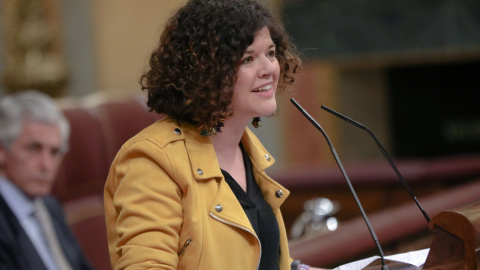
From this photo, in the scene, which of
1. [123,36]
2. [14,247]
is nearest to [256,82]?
[14,247]

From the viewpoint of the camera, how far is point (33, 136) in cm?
299

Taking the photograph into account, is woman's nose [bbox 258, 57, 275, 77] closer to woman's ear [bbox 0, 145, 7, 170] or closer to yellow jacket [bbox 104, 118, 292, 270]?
yellow jacket [bbox 104, 118, 292, 270]

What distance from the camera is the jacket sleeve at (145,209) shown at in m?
1.19

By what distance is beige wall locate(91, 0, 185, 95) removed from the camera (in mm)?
6254

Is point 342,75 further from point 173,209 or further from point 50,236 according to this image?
point 173,209

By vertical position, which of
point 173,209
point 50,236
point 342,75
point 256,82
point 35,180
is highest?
point 256,82

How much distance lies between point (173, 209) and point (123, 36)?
5215 millimetres

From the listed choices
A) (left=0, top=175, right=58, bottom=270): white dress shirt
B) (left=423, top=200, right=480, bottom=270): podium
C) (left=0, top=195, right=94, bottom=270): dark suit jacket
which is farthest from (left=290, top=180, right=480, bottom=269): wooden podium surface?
(left=0, top=175, right=58, bottom=270): white dress shirt

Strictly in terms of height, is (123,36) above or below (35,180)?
above

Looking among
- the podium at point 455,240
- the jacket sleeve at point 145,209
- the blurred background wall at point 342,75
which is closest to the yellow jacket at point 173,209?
the jacket sleeve at point 145,209

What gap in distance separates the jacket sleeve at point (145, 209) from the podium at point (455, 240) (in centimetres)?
39

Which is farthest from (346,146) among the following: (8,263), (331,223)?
(8,263)

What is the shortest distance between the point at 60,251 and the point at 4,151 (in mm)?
426

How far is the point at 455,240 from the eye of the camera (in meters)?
1.30
